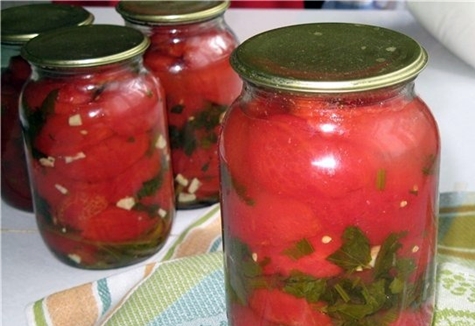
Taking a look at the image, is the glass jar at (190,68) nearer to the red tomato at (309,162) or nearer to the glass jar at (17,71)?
the glass jar at (17,71)

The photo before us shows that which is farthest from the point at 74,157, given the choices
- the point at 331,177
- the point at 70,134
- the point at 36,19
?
the point at 331,177

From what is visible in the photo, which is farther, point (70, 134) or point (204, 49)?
point (204, 49)

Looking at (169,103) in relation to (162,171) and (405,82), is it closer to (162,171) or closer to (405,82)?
(162,171)

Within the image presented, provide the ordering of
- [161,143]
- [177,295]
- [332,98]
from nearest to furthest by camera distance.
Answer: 1. [332,98]
2. [177,295]
3. [161,143]

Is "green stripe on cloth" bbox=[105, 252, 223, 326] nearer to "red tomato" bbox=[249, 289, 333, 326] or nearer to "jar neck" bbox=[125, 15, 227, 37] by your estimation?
"red tomato" bbox=[249, 289, 333, 326]

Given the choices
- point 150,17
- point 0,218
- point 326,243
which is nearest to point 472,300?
point 326,243

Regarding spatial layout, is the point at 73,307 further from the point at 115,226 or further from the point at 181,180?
the point at 181,180
